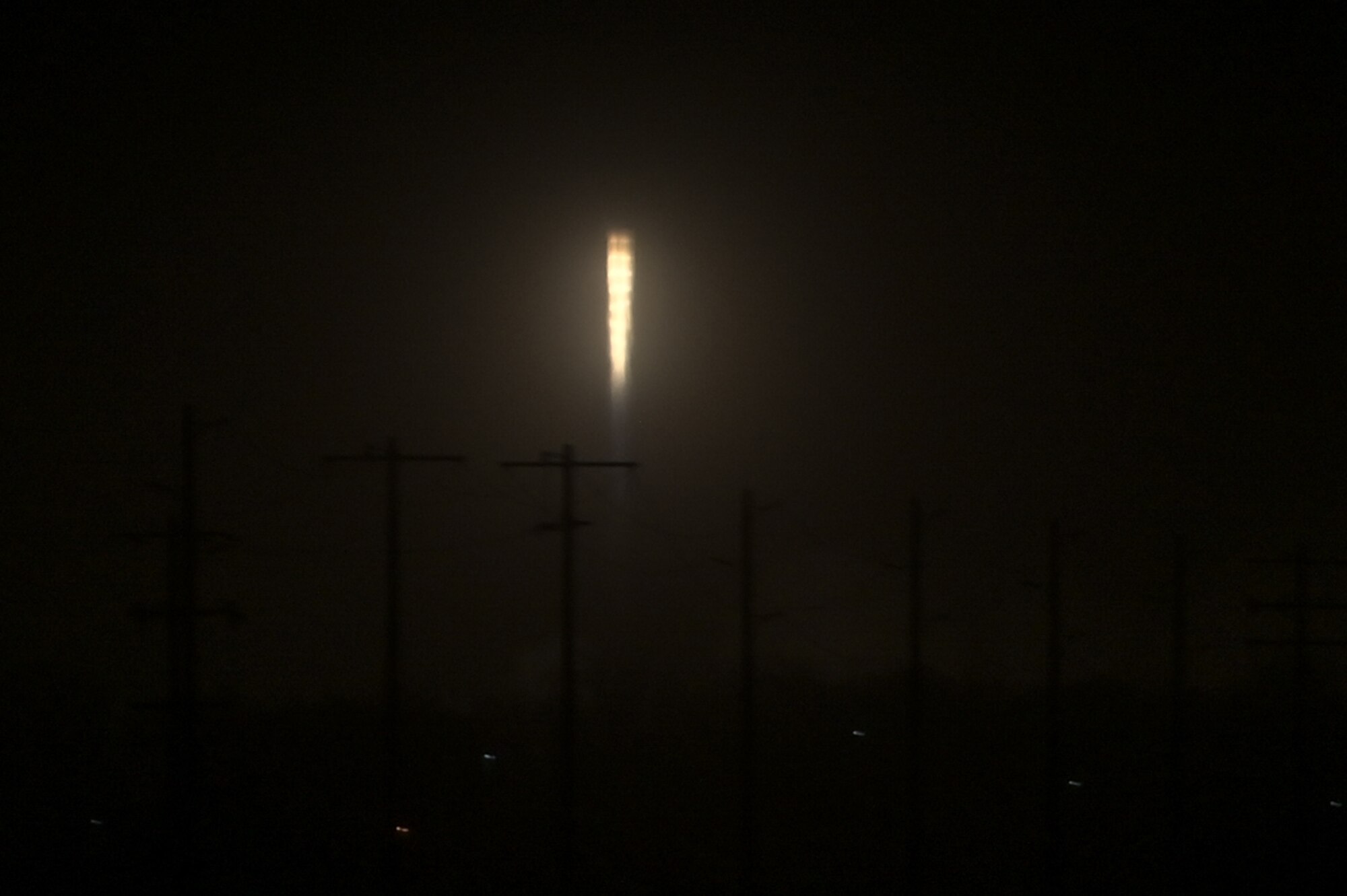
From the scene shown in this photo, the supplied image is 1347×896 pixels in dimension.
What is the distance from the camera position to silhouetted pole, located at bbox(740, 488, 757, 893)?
21047 mm

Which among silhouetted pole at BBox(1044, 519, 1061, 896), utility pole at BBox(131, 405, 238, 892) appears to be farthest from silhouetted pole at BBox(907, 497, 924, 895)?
utility pole at BBox(131, 405, 238, 892)

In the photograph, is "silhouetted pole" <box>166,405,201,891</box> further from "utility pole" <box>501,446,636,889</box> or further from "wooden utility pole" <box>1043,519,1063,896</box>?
"wooden utility pole" <box>1043,519,1063,896</box>

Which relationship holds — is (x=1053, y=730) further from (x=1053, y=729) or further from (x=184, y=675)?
(x=184, y=675)

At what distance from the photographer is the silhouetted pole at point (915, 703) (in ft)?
75.4

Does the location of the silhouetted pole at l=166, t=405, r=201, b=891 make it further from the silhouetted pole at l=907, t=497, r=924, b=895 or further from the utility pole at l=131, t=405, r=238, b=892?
the silhouetted pole at l=907, t=497, r=924, b=895

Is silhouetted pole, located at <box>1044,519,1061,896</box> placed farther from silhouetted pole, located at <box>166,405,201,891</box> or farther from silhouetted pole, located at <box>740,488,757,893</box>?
silhouetted pole, located at <box>166,405,201,891</box>

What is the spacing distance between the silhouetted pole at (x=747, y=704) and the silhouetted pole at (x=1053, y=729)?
21.6 feet

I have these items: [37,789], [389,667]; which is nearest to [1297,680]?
[389,667]

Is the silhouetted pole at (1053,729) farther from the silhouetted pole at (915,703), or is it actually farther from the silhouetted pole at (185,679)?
the silhouetted pole at (185,679)

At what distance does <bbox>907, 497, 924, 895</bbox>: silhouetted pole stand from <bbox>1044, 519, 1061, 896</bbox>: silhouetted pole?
9.63ft

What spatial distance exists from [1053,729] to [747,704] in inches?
280

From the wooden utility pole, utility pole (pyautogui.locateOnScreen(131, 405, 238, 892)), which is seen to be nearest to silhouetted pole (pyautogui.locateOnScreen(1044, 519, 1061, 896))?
the wooden utility pole

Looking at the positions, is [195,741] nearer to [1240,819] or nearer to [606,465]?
[606,465]

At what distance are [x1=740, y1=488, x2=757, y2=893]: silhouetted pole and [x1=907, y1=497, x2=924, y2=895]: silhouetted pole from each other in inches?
130
